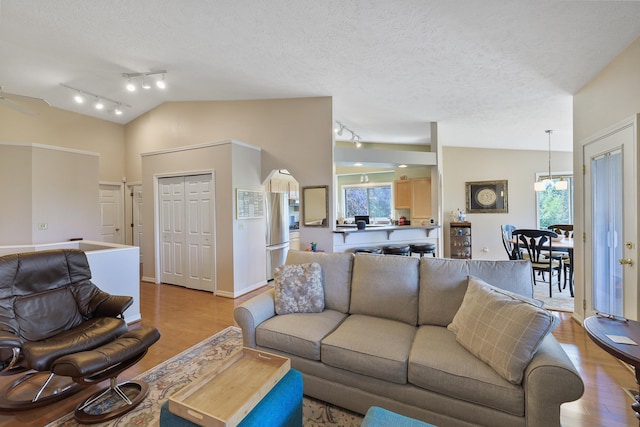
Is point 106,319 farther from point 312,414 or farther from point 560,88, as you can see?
point 560,88

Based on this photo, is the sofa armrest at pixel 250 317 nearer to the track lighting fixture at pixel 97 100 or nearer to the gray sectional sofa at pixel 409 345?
the gray sectional sofa at pixel 409 345

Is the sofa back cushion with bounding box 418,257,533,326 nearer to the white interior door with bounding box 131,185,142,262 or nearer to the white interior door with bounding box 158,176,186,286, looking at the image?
the white interior door with bounding box 158,176,186,286

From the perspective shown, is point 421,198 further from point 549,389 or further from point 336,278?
point 549,389

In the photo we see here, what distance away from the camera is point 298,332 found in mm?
2025

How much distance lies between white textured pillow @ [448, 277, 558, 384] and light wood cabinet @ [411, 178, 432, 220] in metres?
5.11

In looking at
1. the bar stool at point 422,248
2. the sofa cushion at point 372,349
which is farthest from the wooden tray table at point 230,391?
the bar stool at point 422,248

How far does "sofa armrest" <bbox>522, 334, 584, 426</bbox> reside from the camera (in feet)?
4.28

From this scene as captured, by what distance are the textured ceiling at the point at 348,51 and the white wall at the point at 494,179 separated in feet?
4.80

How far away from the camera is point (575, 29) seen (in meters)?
2.40

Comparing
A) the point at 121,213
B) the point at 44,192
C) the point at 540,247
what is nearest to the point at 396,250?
the point at 540,247

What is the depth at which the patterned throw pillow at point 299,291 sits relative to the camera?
7.83 feet

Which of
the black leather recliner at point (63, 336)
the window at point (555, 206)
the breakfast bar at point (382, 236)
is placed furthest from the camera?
the window at point (555, 206)

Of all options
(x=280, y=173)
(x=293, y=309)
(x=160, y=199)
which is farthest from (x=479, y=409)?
(x=160, y=199)

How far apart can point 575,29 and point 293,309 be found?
134 inches
